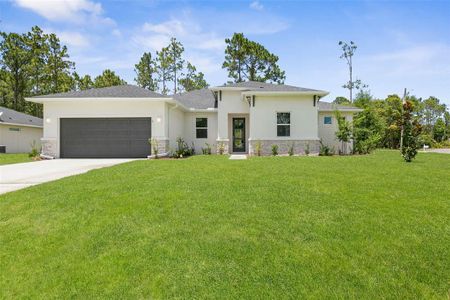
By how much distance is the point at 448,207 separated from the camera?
542 centimetres

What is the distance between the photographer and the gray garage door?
16.2 m

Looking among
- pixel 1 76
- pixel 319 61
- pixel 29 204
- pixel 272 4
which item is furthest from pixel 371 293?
pixel 1 76

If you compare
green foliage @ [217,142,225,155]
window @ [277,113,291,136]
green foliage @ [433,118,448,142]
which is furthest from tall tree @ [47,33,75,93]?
green foliage @ [433,118,448,142]

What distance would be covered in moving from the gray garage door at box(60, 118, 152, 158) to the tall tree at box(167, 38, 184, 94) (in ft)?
85.8

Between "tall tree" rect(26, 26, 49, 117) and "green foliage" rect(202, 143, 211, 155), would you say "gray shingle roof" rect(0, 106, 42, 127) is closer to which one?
"tall tree" rect(26, 26, 49, 117)

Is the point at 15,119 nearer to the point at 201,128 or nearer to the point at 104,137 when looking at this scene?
the point at 104,137

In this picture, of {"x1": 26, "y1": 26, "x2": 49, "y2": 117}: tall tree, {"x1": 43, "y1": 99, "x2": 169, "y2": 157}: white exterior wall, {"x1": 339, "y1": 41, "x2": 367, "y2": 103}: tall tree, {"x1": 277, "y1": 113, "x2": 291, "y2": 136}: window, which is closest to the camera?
{"x1": 43, "y1": 99, "x2": 169, "y2": 157}: white exterior wall

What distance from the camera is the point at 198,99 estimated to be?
845 inches

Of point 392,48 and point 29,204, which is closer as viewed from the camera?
point 29,204

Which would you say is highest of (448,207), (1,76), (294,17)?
(1,76)

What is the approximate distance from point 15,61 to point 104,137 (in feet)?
87.9

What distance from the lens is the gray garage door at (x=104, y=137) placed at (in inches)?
639

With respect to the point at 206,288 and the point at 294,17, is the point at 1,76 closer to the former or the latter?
the point at 294,17

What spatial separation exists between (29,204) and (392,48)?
20.0 metres
